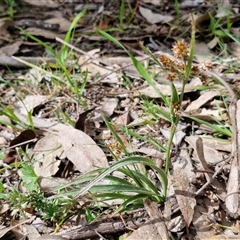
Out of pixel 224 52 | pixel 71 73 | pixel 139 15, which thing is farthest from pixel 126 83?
pixel 139 15

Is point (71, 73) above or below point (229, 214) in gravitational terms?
below

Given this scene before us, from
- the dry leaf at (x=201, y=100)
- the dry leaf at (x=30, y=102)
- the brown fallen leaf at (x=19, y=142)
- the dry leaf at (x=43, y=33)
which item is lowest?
the dry leaf at (x=43, y=33)

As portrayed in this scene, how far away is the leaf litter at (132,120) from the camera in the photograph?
1557 millimetres

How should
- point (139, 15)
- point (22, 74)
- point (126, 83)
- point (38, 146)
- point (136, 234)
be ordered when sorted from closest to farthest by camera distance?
point (136, 234), point (38, 146), point (126, 83), point (22, 74), point (139, 15)

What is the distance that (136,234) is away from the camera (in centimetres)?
151

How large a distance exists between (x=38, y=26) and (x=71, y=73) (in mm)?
589

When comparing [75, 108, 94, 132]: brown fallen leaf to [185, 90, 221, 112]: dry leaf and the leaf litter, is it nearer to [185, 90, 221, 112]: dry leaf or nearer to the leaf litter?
the leaf litter

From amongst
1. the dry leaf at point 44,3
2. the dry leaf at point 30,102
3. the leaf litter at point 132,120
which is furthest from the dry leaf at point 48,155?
the dry leaf at point 44,3

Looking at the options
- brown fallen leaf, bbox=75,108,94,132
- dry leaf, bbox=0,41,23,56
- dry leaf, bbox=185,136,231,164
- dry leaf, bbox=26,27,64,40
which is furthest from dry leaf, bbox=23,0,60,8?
dry leaf, bbox=185,136,231,164

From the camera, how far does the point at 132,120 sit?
2.01 metres

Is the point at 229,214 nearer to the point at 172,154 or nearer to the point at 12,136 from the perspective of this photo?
the point at 172,154

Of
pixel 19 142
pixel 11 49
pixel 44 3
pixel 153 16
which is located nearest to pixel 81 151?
pixel 19 142

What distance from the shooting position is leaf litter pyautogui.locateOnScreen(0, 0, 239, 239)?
156 cm

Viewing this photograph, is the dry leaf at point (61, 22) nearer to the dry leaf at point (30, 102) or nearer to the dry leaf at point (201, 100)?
the dry leaf at point (30, 102)
